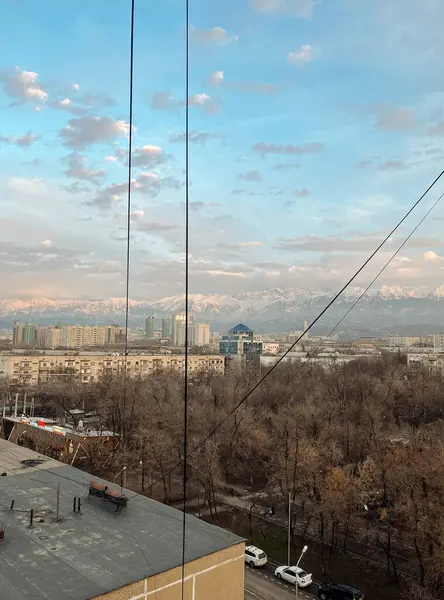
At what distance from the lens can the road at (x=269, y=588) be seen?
7023 mm

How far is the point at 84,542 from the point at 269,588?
3.76m

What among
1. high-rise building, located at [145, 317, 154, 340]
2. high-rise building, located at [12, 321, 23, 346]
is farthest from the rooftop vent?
high-rise building, located at [145, 317, 154, 340]

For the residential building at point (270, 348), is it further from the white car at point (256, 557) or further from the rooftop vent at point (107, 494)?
the rooftop vent at point (107, 494)

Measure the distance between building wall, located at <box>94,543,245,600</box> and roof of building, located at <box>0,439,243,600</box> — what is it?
6cm

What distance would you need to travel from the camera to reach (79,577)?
4.23 m

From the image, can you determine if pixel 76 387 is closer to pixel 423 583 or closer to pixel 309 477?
pixel 309 477

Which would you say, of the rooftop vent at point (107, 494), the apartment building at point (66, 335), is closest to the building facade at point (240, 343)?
the apartment building at point (66, 335)

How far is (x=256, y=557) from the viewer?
8.06m

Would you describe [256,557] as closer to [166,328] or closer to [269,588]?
[269,588]

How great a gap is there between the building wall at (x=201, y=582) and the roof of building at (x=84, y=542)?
0.06 m

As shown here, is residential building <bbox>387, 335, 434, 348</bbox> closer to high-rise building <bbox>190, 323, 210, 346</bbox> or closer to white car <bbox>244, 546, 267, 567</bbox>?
high-rise building <bbox>190, 323, 210, 346</bbox>

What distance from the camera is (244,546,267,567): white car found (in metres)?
8.03

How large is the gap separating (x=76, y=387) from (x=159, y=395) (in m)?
8.85

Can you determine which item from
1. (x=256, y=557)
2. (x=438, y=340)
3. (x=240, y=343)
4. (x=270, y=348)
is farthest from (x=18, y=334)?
(x=256, y=557)
